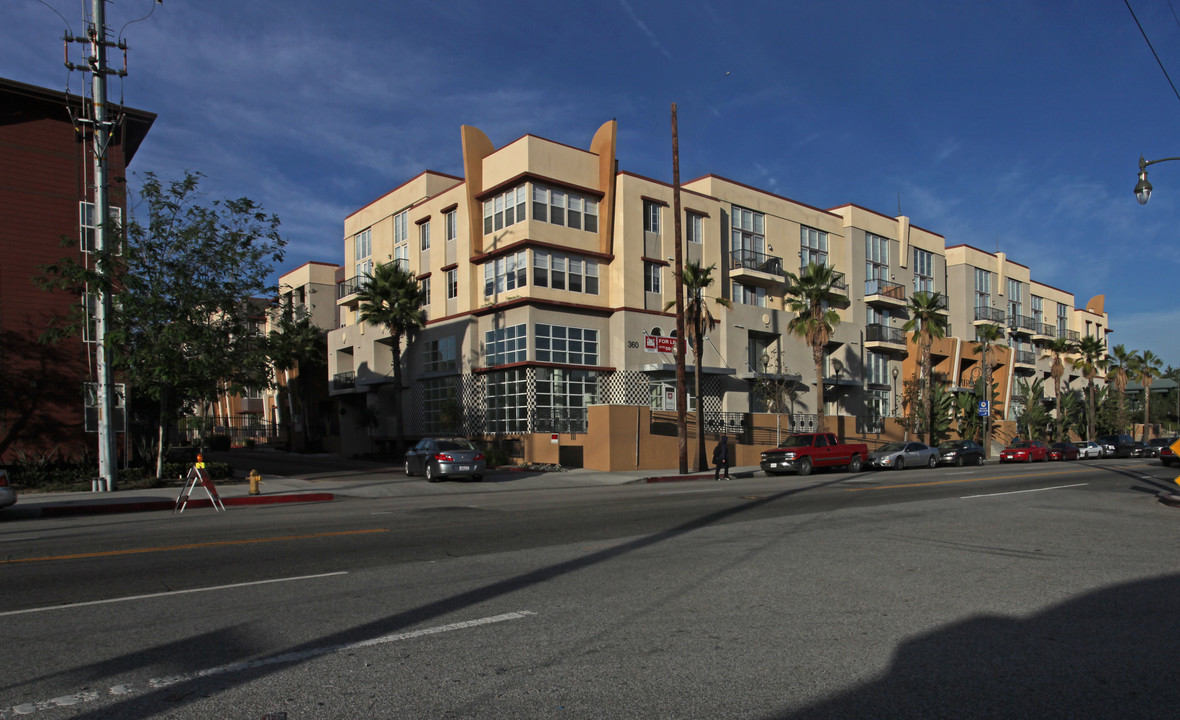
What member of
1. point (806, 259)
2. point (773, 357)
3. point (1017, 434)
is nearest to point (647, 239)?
point (773, 357)

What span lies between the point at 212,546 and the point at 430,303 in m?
31.6

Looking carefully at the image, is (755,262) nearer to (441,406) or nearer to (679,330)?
(679,330)

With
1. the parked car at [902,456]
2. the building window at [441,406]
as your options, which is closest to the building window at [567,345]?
the building window at [441,406]

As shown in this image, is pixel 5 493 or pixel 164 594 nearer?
pixel 164 594

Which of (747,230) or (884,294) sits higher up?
(747,230)

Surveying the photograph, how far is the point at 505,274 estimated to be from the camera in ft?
117

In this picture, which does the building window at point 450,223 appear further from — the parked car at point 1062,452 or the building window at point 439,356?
the parked car at point 1062,452

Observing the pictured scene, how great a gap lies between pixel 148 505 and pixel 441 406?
75.2 ft

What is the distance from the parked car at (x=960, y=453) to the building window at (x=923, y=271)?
1813cm

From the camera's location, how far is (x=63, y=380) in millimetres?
23766

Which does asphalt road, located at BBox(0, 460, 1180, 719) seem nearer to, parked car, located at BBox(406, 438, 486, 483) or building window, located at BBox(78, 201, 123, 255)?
parked car, located at BBox(406, 438, 486, 483)

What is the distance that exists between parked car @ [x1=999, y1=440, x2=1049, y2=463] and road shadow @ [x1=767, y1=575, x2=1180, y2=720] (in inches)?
1618

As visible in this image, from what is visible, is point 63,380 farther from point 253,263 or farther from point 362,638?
point 362,638

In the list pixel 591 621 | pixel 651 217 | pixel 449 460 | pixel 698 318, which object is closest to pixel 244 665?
pixel 591 621
